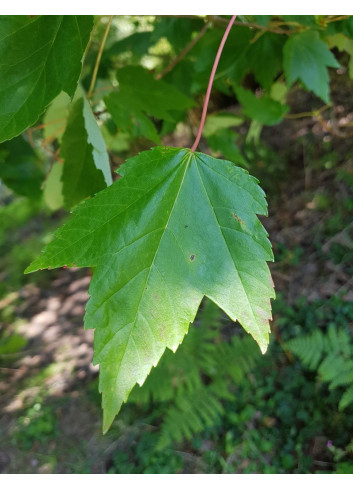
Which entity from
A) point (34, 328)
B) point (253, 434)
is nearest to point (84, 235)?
point (253, 434)

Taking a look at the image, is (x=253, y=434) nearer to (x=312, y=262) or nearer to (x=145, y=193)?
(x=312, y=262)

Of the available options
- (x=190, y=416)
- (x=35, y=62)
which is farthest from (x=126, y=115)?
(x=190, y=416)

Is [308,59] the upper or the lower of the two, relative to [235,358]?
upper

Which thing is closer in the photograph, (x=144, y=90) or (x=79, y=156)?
(x=79, y=156)

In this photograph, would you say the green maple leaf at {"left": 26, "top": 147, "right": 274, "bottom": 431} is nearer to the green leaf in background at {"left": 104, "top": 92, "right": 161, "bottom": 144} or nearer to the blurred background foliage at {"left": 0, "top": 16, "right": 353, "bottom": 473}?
the green leaf in background at {"left": 104, "top": 92, "right": 161, "bottom": 144}

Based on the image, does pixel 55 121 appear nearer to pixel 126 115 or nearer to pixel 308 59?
pixel 126 115

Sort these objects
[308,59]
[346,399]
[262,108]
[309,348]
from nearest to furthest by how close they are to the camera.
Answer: [308,59], [262,108], [346,399], [309,348]
